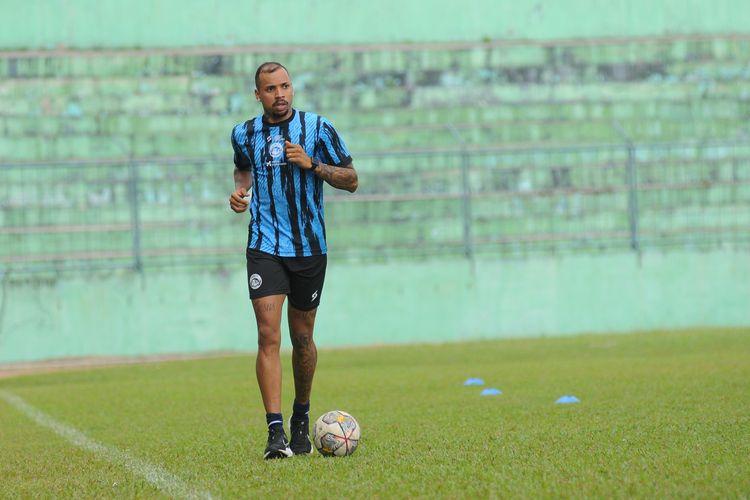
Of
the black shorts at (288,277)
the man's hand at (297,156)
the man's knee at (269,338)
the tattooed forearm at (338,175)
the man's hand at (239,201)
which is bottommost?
the man's knee at (269,338)

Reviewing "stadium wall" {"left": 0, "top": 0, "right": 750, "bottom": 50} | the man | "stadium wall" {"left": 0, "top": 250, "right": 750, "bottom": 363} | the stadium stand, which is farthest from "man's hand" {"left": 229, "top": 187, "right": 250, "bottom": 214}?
"stadium wall" {"left": 0, "top": 0, "right": 750, "bottom": 50}

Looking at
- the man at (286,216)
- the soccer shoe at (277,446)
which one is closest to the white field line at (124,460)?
the soccer shoe at (277,446)

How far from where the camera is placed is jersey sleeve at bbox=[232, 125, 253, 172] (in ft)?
22.7

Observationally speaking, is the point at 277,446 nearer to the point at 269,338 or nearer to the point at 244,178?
the point at 269,338

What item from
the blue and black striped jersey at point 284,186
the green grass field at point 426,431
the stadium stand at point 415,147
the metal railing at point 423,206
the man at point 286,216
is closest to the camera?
the green grass field at point 426,431

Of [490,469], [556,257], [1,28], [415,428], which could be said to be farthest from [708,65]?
[490,469]

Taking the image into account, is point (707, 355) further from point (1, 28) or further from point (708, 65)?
point (1, 28)

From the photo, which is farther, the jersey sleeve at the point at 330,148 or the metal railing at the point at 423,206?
the metal railing at the point at 423,206

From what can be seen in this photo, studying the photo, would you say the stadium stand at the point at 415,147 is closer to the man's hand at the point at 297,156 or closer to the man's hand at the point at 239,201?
the man's hand at the point at 239,201

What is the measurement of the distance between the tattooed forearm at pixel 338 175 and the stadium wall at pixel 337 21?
1444 centimetres

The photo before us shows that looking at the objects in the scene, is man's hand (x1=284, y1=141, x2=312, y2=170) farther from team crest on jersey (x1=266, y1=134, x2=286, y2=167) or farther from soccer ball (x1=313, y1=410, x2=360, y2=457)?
soccer ball (x1=313, y1=410, x2=360, y2=457)

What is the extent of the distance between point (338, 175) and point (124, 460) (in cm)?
184

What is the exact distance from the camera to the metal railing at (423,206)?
17719mm

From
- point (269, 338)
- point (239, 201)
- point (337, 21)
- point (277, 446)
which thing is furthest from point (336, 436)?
point (337, 21)
